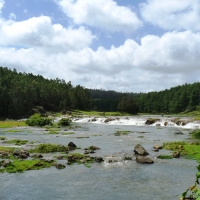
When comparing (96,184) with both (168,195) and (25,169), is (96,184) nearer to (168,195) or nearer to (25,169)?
(168,195)

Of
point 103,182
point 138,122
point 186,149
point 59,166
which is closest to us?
point 103,182

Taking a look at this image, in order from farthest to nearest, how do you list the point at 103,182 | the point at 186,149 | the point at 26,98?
the point at 26,98
the point at 186,149
the point at 103,182

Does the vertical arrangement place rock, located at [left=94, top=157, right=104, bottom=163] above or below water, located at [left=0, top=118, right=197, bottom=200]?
above

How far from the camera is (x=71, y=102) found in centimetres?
19825

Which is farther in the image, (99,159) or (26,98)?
(26,98)

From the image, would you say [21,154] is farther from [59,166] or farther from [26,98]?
[26,98]

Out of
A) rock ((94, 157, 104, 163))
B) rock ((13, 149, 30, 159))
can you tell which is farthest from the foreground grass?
rock ((13, 149, 30, 159))

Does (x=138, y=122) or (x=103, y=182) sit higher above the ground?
(x=138, y=122)

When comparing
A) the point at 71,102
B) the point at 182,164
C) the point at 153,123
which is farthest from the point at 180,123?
the point at 71,102

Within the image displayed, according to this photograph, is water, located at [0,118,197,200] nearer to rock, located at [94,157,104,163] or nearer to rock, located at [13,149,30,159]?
rock, located at [94,157,104,163]

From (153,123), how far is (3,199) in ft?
278

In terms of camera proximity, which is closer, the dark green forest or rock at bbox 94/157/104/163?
rock at bbox 94/157/104/163

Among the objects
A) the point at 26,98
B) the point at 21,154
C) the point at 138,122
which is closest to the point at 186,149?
the point at 21,154

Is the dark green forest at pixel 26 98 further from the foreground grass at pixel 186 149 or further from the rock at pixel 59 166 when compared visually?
the rock at pixel 59 166
